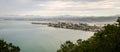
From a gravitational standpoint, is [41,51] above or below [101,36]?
below

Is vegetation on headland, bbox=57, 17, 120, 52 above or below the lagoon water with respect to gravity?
above

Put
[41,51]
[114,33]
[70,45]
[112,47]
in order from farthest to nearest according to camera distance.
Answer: [41,51] < [70,45] < [114,33] < [112,47]

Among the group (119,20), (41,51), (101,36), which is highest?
(119,20)

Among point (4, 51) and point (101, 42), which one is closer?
point (101, 42)

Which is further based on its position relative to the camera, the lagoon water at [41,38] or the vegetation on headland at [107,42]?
the lagoon water at [41,38]

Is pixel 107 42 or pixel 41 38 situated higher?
pixel 107 42

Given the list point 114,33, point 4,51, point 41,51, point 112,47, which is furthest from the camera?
point 41,51

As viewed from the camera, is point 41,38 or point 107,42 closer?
point 107,42

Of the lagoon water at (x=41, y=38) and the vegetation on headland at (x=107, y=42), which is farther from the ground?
the vegetation on headland at (x=107, y=42)

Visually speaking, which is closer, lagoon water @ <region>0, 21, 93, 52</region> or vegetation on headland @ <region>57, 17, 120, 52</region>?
vegetation on headland @ <region>57, 17, 120, 52</region>

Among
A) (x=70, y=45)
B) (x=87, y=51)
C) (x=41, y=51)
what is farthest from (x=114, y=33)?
(x=41, y=51)

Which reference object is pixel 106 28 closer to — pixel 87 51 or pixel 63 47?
pixel 87 51
